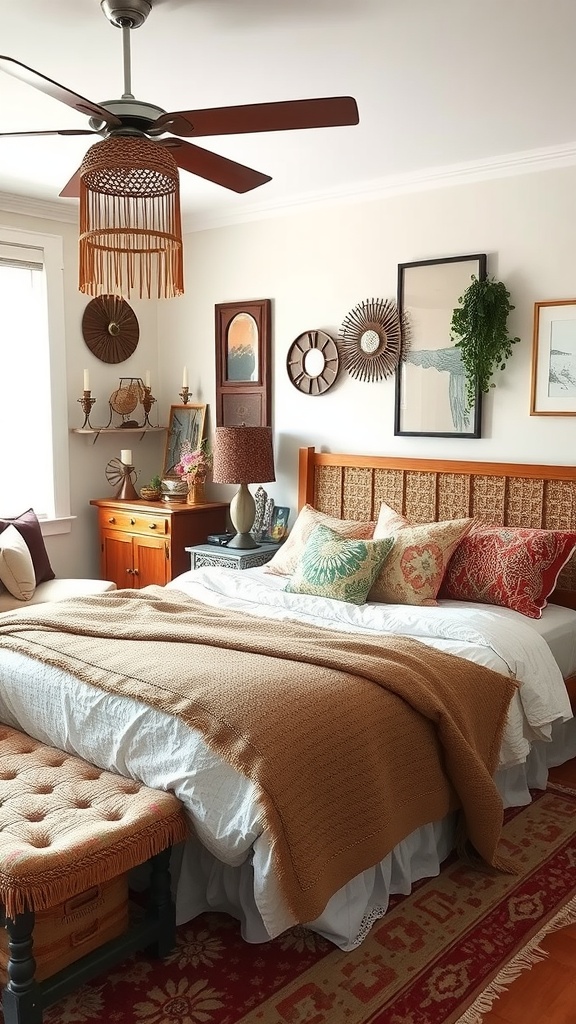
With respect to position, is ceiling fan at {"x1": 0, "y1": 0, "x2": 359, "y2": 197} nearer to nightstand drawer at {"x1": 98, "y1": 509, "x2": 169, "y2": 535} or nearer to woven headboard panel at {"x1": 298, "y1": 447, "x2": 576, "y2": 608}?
woven headboard panel at {"x1": 298, "y1": 447, "x2": 576, "y2": 608}

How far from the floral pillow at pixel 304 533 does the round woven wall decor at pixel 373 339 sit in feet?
2.67

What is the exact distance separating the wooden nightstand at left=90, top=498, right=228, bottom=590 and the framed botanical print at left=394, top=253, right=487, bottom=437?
1.35 metres

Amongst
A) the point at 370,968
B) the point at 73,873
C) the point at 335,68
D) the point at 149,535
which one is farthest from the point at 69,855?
the point at 149,535

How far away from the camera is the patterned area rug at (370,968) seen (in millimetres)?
2117

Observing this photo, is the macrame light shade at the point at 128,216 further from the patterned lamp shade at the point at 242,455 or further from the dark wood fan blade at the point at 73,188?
the patterned lamp shade at the point at 242,455

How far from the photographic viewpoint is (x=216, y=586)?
4.00m

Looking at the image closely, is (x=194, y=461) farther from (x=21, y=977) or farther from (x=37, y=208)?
(x=21, y=977)

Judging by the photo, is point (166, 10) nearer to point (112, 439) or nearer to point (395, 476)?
point (395, 476)

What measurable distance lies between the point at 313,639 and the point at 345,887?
81 cm

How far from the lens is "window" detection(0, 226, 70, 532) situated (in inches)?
191

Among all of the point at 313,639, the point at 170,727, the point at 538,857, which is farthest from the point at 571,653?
the point at 170,727

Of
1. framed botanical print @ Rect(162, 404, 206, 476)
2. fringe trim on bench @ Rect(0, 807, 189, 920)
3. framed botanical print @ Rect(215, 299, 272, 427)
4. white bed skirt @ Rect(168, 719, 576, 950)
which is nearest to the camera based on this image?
fringe trim on bench @ Rect(0, 807, 189, 920)

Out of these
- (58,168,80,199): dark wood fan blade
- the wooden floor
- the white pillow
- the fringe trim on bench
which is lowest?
the wooden floor

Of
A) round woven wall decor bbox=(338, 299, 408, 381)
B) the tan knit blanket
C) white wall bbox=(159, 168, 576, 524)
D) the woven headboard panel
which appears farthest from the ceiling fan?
the woven headboard panel
